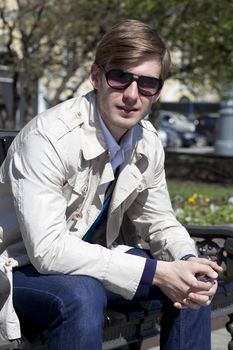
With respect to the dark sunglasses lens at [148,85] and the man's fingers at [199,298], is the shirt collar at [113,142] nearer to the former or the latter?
the dark sunglasses lens at [148,85]

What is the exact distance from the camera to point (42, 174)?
2807 millimetres

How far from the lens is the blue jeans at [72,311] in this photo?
262 cm

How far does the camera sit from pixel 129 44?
2.91 meters

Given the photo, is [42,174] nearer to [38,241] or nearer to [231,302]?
[38,241]

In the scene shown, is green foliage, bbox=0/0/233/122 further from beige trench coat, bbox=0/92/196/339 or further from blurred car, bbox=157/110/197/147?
blurred car, bbox=157/110/197/147

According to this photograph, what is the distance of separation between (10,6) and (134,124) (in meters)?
14.4

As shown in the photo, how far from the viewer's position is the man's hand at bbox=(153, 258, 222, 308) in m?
2.83

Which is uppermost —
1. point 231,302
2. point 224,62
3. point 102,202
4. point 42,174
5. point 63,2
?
point 42,174

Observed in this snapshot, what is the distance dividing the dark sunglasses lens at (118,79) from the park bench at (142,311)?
0.79 m

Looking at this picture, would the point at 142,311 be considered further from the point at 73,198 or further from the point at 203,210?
the point at 203,210

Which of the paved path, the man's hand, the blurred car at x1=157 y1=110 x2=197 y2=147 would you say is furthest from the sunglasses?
the blurred car at x1=157 y1=110 x2=197 y2=147

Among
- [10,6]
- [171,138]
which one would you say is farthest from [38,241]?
[171,138]

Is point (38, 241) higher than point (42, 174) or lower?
lower

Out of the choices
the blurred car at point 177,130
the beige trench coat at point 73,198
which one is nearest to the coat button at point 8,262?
the beige trench coat at point 73,198
